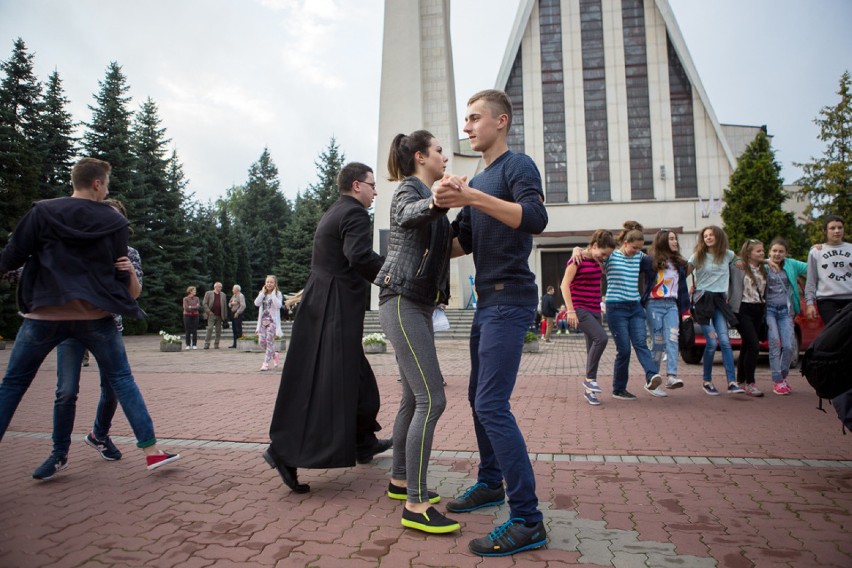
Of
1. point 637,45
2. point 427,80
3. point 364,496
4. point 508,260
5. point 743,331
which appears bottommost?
point 364,496

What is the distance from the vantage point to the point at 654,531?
111 inches

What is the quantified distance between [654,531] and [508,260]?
1.54 meters

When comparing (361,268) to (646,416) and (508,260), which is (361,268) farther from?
(646,416)

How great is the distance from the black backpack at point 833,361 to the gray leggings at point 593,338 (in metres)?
3.29

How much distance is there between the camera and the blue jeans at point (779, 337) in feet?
23.4

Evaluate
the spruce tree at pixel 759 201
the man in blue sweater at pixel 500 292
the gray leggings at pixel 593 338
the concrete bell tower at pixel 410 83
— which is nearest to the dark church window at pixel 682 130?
the spruce tree at pixel 759 201

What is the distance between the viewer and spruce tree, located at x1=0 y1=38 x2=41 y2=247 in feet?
79.7

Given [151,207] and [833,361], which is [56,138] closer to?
[151,207]

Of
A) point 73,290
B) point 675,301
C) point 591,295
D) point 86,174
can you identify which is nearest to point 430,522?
point 73,290

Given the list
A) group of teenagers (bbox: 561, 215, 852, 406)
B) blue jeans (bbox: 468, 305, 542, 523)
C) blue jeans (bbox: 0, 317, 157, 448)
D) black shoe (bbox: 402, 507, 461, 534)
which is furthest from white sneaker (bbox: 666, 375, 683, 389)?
blue jeans (bbox: 0, 317, 157, 448)

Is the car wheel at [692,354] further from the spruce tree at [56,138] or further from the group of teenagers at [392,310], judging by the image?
the spruce tree at [56,138]

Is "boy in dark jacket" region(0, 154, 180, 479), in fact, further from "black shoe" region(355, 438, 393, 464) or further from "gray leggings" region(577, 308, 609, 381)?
"gray leggings" region(577, 308, 609, 381)

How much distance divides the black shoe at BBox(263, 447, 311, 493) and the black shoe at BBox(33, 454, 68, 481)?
161 cm

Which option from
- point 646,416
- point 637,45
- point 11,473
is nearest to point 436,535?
point 11,473
